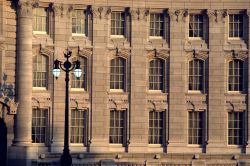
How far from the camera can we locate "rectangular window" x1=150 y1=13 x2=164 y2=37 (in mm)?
63250

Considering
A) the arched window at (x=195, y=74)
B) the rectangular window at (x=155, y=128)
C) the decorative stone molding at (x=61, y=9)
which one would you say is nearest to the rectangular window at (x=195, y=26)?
the arched window at (x=195, y=74)

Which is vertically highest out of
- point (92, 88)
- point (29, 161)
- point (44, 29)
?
point (44, 29)

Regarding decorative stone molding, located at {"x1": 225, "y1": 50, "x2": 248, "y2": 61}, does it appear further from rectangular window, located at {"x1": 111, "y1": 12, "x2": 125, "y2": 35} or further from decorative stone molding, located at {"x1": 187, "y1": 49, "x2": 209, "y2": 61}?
rectangular window, located at {"x1": 111, "y1": 12, "x2": 125, "y2": 35}

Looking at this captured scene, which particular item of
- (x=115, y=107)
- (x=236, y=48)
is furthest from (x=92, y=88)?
(x=236, y=48)

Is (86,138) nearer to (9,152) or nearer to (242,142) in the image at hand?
(9,152)

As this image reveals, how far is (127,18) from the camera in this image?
62656 mm

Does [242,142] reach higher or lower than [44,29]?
lower

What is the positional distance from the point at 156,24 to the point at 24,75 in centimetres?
994

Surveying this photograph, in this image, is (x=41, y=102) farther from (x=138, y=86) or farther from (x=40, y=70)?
(x=138, y=86)

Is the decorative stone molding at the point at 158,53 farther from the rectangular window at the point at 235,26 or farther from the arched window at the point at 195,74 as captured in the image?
the rectangular window at the point at 235,26

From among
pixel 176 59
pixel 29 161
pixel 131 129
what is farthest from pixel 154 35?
pixel 29 161

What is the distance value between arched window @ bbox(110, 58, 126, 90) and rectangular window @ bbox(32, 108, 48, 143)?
16.4 feet

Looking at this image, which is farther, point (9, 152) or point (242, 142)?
point (242, 142)

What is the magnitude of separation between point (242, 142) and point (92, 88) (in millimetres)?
10856
